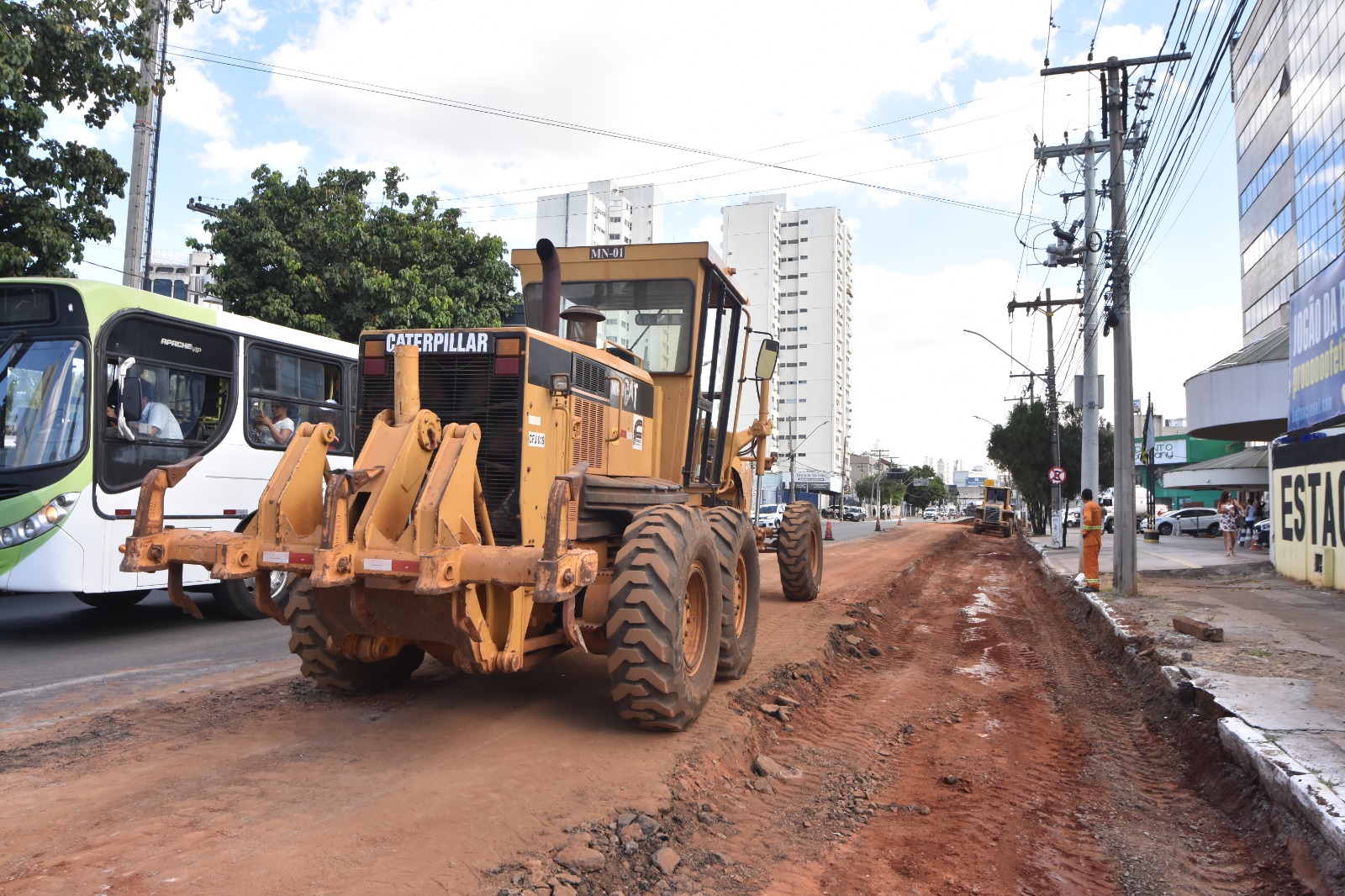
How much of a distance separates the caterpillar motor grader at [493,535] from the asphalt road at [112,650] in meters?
2.08

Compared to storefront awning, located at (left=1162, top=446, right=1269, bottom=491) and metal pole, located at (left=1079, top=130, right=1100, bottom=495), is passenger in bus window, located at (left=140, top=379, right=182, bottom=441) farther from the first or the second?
storefront awning, located at (left=1162, top=446, right=1269, bottom=491)

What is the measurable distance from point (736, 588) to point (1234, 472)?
122 ft

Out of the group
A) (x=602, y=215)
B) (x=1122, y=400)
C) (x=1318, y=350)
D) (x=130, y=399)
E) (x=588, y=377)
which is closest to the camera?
(x=588, y=377)

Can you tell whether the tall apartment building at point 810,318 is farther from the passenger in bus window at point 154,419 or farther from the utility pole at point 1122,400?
the passenger in bus window at point 154,419

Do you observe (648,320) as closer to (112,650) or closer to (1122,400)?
(112,650)

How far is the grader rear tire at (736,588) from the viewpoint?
649cm

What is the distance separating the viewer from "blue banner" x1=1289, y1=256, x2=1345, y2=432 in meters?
11.5

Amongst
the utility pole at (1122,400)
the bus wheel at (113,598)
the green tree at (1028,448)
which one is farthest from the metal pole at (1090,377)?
the green tree at (1028,448)

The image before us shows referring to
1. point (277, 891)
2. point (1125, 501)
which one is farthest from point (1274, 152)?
point (277, 891)

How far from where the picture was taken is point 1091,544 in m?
15.2

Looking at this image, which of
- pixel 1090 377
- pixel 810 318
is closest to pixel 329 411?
pixel 1090 377

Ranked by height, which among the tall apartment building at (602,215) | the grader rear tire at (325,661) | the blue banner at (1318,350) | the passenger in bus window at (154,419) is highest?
the tall apartment building at (602,215)

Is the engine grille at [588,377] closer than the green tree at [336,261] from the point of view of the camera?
Yes

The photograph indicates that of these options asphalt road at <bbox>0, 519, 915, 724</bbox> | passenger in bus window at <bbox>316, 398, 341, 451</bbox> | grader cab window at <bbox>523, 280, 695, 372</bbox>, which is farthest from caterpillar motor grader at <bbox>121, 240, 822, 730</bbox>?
passenger in bus window at <bbox>316, 398, 341, 451</bbox>
